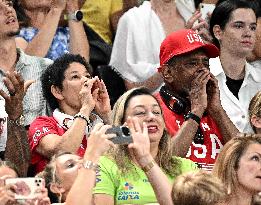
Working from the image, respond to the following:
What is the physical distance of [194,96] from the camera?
8148mm

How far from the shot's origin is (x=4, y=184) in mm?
6227

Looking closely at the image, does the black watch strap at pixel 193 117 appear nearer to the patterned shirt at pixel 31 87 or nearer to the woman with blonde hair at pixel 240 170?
the woman with blonde hair at pixel 240 170

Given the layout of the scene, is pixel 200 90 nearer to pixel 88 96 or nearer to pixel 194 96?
pixel 194 96

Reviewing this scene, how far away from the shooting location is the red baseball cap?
830 cm

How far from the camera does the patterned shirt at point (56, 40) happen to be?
922 cm

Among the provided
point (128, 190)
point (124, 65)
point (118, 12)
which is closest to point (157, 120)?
point (128, 190)

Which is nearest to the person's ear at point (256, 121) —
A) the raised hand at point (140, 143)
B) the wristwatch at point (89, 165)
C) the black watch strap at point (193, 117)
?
the black watch strap at point (193, 117)

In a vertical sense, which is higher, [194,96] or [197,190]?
[197,190]

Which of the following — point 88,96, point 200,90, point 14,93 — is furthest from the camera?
point 200,90

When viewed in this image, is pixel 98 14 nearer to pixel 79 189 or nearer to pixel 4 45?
pixel 4 45

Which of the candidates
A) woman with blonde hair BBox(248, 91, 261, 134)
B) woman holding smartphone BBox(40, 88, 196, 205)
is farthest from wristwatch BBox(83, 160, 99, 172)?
woman with blonde hair BBox(248, 91, 261, 134)

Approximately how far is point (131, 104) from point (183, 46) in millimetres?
1199

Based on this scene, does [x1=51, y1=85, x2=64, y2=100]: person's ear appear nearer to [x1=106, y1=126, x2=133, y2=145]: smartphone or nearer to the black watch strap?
the black watch strap

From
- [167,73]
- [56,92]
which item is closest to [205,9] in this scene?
[167,73]
